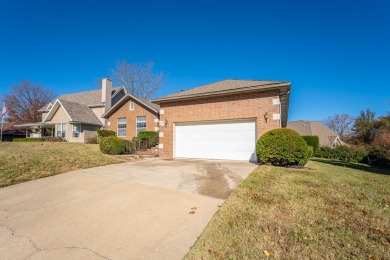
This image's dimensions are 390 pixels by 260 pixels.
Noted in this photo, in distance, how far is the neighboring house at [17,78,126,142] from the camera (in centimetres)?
2178

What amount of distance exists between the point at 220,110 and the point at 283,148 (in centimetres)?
409

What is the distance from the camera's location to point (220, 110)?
34.9ft

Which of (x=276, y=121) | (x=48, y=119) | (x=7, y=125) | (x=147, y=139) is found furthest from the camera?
(x=7, y=125)

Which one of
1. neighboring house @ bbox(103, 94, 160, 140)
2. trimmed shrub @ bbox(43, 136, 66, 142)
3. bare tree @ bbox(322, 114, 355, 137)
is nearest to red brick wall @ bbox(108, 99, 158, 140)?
neighboring house @ bbox(103, 94, 160, 140)

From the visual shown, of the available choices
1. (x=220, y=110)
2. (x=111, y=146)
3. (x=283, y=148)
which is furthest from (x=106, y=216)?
(x=111, y=146)

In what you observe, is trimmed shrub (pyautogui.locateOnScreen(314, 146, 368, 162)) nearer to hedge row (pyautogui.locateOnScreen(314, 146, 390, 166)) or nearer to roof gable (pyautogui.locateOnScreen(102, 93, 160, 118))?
hedge row (pyautogui.locateOnScreen(314, 146, 390, 166))

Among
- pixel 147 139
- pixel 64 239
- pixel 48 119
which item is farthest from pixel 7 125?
pixel 64 239

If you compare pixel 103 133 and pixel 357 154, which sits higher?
pixel 103 133

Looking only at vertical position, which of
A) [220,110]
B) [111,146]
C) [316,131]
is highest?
[220,110]

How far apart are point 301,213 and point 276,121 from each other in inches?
257

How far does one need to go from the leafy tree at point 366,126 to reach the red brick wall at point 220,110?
82.5 ft

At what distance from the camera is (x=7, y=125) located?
115ft

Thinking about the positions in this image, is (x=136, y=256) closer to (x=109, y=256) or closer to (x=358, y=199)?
(x=109, y=256)

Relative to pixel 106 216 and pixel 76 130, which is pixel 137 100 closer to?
pixel 76 130
